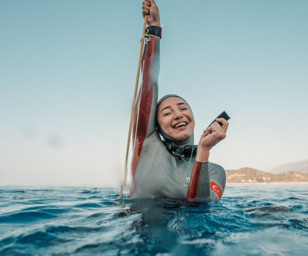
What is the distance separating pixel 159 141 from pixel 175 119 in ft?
1.34

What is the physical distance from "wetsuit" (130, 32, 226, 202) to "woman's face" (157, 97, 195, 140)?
5.4 inches

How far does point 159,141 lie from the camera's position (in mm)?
3572

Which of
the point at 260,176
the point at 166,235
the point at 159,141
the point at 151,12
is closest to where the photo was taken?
the point at 166,235

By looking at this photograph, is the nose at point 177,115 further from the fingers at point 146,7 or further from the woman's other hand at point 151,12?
the fingers at point 146,7

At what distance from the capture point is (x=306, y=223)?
7.55ft

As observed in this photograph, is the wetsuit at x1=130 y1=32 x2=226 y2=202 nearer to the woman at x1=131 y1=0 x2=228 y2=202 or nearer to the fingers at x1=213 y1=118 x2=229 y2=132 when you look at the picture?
the woman at x1=131 y1=0 x2=228 y2=202

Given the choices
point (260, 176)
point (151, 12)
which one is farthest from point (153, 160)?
point (260, 176)

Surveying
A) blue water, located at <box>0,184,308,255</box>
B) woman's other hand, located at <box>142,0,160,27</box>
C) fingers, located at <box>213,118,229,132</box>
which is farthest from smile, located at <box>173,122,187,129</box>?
woman's other hand, located at <box>142,0,160,27</box>

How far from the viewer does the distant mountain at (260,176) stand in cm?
2886

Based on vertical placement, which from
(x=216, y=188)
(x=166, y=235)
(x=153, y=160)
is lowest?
(x=166, y=235)

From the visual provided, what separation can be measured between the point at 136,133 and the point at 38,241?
207 centimetres

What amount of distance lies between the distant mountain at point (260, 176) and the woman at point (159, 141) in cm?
2802

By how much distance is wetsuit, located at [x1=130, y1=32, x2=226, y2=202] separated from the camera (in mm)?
3105

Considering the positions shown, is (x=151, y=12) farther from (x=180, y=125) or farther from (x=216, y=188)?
(x=216, y=188)
